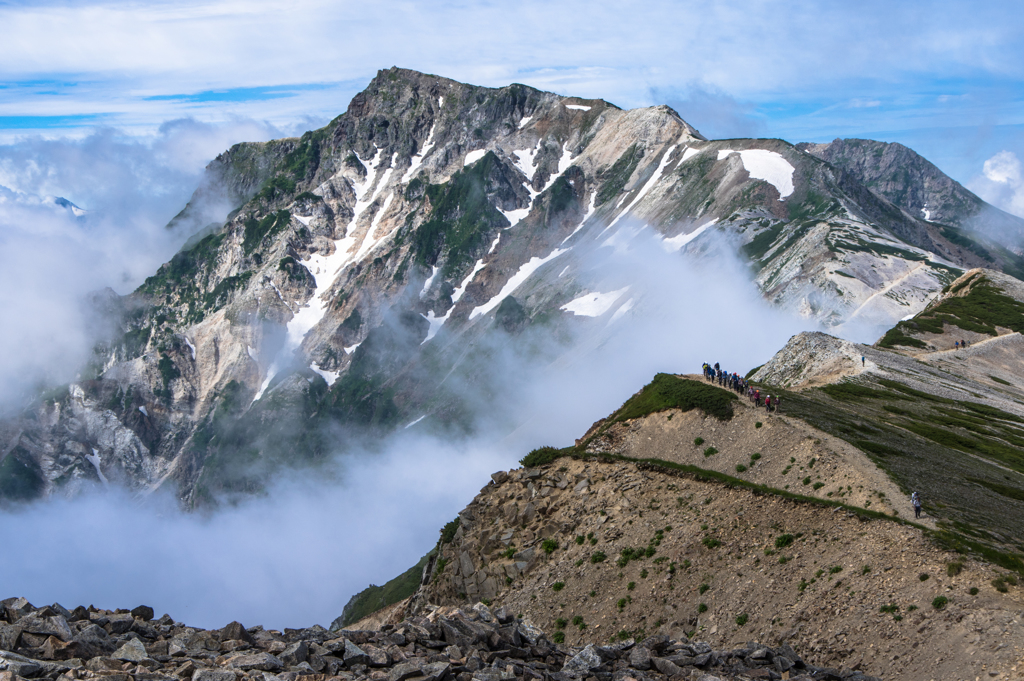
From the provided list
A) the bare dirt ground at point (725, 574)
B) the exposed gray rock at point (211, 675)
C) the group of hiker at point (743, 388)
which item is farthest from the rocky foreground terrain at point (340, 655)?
the group of hiker at point (743, 388)

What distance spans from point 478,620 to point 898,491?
83.5ft

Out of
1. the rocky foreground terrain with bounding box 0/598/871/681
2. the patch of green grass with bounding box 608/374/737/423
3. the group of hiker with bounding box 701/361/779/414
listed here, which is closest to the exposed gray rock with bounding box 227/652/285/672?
the rocky foreground terrain with bounding box 0/598/871/681

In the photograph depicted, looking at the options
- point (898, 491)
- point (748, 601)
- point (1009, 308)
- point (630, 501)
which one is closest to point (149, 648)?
point (748, 601)

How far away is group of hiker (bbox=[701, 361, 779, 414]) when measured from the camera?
53694 mm

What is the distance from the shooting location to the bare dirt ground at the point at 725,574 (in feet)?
104

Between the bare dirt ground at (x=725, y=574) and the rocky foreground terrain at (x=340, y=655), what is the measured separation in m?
5.03

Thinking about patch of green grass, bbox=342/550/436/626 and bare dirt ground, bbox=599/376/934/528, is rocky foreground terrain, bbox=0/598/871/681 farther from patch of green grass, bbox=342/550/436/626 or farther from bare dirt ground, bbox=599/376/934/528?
patch of green grass, bbox=342/550/436/626

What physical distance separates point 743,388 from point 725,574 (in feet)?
70.0

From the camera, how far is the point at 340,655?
2483cm

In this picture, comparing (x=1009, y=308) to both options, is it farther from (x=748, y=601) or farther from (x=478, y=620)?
(x=478, y=620)

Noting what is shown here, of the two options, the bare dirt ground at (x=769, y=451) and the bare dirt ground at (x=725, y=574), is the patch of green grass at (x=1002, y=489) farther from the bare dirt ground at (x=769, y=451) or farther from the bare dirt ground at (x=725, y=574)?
the bare dirt ground at (x=725, y=574)

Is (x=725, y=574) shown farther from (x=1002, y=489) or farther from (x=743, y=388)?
(x=743, y=388)

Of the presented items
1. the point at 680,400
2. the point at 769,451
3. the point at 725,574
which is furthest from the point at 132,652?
the point at 680,400

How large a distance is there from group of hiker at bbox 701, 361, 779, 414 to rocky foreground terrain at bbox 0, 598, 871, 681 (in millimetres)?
25624
